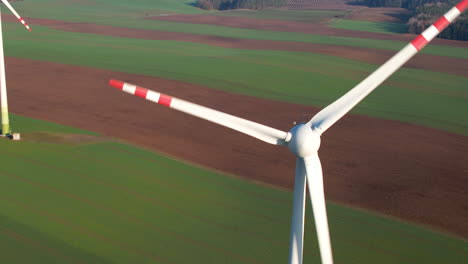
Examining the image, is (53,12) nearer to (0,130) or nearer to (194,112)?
(0,130)

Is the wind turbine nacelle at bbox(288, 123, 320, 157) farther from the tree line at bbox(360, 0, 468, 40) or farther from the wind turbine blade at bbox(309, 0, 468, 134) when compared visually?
the tree line at bbox(360, 0, 468, 40)

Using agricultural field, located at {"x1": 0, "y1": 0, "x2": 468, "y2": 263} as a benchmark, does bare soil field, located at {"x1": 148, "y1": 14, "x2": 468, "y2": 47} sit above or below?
above

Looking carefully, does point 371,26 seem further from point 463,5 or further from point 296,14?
point 463,5

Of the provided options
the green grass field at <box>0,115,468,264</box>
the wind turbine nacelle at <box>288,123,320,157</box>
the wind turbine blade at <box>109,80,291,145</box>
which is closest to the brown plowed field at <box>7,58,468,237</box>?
the green grass field at <box>0,115,468,264</box>

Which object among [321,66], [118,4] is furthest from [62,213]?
[118,4]

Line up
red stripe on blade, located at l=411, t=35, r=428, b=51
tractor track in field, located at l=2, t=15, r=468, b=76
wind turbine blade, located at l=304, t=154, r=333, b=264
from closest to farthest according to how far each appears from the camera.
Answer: wind turbine blade, located at l=304, t=154, r=333, b=264, red stripe on blade, located at l=411, t=35, r=428, b=51, tractor track in field, located at l=2, t=15, r=468, b=76

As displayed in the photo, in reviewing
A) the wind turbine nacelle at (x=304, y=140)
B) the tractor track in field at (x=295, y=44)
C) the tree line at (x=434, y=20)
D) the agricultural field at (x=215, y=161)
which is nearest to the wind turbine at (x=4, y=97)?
the agricultural field at (x=215, y=161)
